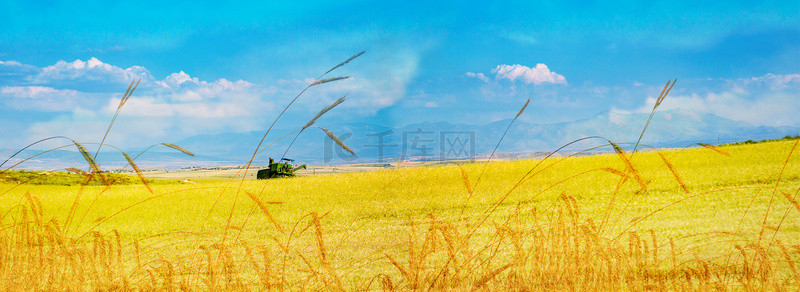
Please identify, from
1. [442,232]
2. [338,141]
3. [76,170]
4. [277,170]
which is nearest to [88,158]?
[76,170]

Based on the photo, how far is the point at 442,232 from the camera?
254cm

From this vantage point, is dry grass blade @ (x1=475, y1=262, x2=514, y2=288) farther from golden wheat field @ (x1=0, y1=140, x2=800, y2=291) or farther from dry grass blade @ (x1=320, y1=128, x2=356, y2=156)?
dry grass blade @ (x1=320, y1=128, x2=356, y2=156)

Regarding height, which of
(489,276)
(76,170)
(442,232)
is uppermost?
(76,170)

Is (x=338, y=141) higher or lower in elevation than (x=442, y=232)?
higher

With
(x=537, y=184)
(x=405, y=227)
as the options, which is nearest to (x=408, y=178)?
(x=537, y=184)

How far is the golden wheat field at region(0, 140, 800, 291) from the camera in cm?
268

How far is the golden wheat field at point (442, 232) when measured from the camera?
2.68m

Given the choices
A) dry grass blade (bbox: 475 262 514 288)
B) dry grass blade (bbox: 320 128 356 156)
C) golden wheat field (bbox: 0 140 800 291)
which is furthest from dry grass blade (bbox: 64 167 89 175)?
dry grass blade (bbox: 475 262 514 288)

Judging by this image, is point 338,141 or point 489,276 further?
point 489,276

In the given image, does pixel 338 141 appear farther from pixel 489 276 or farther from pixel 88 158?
pixel 88 158

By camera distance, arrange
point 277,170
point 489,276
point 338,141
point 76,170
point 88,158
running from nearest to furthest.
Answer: point 338,141
point 88,158
point 489,276
point 76,170
point 277,170

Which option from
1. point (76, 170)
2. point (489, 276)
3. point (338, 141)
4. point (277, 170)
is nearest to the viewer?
point (338, 141)

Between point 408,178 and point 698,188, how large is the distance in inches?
302

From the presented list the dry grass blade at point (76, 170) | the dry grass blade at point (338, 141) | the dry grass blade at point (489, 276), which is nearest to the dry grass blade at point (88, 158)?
the dry grass blade at point (76, 170)
